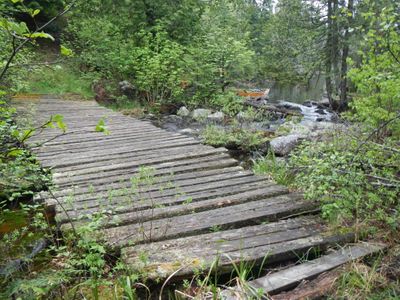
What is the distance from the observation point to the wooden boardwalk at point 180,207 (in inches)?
103

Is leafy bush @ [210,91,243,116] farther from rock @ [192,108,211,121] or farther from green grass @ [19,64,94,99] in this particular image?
green grass @ [19,64,94,99]

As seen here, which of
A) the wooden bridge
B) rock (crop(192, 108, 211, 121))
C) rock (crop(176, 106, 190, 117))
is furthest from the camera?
rock (crop(176, 106, 190, 117))

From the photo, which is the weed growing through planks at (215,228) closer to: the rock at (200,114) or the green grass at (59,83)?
the rock at (200,114)

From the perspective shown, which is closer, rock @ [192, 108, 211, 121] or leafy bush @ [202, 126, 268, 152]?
leafy bush @ [202, 126, 268, 152]

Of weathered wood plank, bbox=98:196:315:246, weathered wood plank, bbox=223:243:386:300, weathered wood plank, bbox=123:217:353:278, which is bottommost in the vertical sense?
weathered wood plank, bbox=223:243:386:300

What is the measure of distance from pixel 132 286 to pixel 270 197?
1843 millimetres

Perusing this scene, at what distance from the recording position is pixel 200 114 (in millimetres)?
11211

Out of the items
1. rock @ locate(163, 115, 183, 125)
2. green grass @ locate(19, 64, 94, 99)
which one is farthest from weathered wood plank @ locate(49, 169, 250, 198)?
green grass @ locate(19, 64, 94, 99)

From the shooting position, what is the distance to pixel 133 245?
271cm

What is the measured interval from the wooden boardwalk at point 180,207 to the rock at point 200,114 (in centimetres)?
526

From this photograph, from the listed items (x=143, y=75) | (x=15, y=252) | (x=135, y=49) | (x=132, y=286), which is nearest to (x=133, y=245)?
(x=132, y=286)

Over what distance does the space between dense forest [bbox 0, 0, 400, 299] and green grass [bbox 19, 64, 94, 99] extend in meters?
0.06

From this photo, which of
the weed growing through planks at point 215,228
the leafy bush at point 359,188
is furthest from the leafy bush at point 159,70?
the weed growing through planks at point 215,228

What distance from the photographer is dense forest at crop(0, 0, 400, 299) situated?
7.70ft
